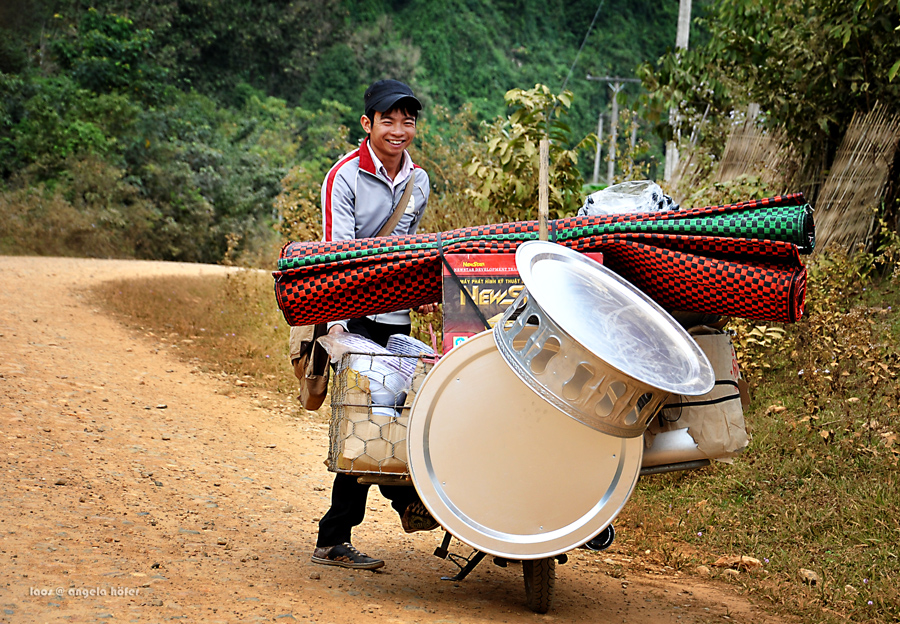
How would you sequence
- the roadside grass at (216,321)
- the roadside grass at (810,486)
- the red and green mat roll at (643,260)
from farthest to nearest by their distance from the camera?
1. the roadside grass at (216,321)
2. the roadside grass at (810,486)
3. the red and green mat roll at (643,260)

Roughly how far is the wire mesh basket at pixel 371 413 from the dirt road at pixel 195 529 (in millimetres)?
500

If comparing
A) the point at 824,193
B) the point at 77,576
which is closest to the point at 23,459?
the point at 77,576

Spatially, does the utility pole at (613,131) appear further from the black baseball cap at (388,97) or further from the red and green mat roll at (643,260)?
the red and green mat roll at (643,260)

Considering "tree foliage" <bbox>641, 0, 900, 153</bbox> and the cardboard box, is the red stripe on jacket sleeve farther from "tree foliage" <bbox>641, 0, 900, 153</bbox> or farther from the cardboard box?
"tree foliage" <bbox>641, 0, 900, 153</bbox>

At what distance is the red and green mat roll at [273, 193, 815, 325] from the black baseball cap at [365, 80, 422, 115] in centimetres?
64

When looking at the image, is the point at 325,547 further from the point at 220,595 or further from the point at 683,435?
the point at 683,435

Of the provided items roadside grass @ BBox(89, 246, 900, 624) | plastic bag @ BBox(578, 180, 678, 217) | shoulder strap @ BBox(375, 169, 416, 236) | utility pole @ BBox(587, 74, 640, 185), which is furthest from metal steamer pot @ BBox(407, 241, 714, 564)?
utility pole @ BBox(587, 74, 640, 185)

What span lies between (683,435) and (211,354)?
19.7 feet

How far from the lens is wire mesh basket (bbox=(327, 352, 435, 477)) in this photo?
266cm

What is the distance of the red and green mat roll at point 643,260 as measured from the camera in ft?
8.48

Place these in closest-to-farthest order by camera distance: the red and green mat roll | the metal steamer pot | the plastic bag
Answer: the metal steamer pot → the red and green mat roll → the plastic bag

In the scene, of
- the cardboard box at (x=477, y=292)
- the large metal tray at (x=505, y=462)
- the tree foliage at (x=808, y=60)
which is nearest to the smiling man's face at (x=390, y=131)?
the cardboard box at (x=477, y=292)

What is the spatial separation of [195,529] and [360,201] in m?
1.65

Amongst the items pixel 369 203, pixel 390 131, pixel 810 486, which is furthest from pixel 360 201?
pixel 810 486
